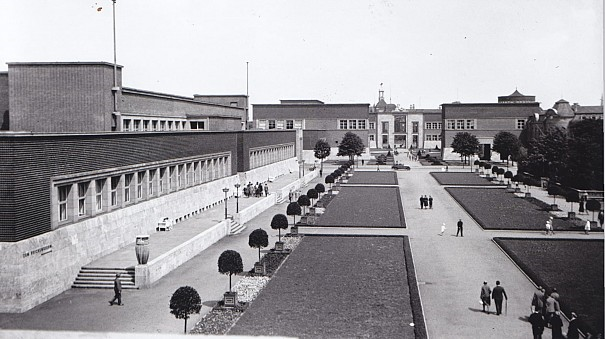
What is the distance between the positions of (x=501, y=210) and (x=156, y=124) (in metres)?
23.2

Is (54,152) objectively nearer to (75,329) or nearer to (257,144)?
(75,329)

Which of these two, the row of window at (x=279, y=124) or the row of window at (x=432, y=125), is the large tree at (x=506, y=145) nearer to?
the row of window at (x=279, y=124)

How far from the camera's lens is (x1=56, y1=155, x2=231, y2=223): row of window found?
21389 millimetres

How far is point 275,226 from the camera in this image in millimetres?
28531

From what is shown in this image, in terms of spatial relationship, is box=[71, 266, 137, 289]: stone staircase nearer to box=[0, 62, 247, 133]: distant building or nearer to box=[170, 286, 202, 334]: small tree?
box=[170, 286, 202, 334]: small tree

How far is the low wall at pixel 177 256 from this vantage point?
20.5 metres

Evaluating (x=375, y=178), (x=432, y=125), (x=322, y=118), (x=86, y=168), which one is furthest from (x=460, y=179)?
(x=432, y=125)

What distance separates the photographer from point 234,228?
3186 cm

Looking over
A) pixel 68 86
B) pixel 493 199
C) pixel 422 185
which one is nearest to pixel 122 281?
pixel 68 86

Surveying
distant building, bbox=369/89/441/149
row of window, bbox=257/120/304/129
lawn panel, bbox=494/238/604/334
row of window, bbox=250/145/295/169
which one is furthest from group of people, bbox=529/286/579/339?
distant building, bbox=369/89/441/149

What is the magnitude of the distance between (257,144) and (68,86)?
63.4 ft

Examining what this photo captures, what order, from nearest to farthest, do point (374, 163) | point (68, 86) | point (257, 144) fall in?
point (68, 86), point (257, 144), point (374, 163)

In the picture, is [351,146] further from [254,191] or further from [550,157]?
[254,191]

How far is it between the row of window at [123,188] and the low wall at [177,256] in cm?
300
